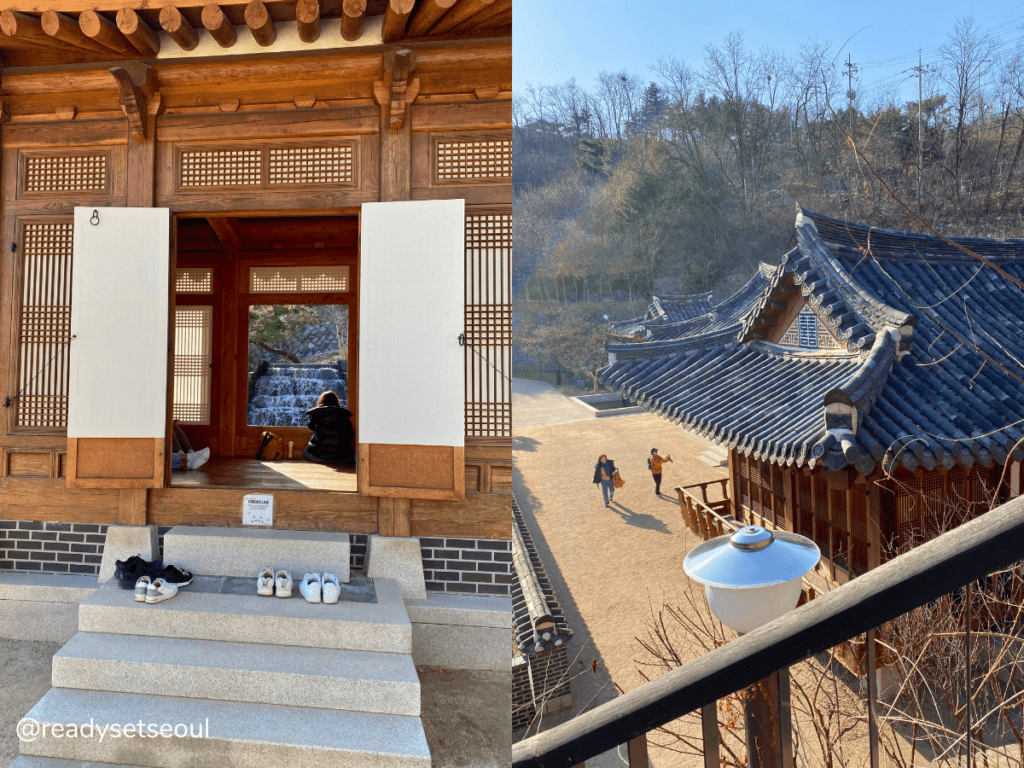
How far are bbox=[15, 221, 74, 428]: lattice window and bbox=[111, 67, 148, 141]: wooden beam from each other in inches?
19.6

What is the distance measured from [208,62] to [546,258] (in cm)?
197

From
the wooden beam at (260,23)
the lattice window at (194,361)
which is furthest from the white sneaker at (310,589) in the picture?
the lattice window at (194,361)

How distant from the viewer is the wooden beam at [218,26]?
2303 millimetres

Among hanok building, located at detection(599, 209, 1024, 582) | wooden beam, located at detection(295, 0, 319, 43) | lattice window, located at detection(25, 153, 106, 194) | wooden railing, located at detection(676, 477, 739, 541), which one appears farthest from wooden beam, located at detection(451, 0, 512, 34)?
wooden railing, located at detection(676, 477, 739, 541)

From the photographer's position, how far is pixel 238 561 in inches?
103

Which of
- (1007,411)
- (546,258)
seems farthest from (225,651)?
(1007,411)

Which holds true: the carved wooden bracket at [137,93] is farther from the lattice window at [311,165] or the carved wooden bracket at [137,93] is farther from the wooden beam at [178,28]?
the lattice window at [311,165]

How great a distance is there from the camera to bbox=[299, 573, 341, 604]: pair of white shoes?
2377 mm

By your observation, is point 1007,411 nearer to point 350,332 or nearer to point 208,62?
point 350,332

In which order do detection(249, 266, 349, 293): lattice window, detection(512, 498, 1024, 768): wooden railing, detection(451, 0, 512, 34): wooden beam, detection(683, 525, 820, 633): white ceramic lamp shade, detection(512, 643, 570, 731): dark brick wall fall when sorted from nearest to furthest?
detection(512, 498, 1024, 768): wooden railing < detection(683, 525, 820, 633): white ceramic lamp shade < detection(451, 0, 512, 34): wooden beam < detection(512, 643, 570, 731): dark brick wall < detection(249, 266, 349, 293): lattice window

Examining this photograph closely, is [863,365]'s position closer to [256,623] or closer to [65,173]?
[256,623]

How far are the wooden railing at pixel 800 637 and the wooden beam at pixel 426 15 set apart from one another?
2293 mm

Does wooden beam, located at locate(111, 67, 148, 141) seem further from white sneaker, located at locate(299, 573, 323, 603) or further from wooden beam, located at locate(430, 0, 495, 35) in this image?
white sneaker, located at locate(299, 573, 323, 603)

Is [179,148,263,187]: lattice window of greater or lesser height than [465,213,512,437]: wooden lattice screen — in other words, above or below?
above
